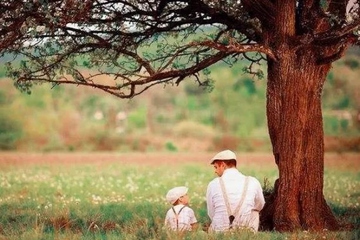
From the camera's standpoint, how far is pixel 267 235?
927cm

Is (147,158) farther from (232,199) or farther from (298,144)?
(232,199)

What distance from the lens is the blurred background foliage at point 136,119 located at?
28.8 meters

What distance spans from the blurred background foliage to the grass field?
0.78m

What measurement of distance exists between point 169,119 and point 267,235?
2232cm

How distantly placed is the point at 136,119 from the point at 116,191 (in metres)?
12.7

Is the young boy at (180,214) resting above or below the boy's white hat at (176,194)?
below

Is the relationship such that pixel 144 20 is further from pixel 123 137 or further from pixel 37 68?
pixel 123 137

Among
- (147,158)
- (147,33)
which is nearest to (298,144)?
(147,33)

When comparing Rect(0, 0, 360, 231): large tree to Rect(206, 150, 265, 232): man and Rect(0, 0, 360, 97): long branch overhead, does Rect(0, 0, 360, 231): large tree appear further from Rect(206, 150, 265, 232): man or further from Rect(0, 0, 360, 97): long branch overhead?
A: Rect(206, 150, 265, 232): man

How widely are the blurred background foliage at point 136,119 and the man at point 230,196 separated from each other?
18834 millimetres

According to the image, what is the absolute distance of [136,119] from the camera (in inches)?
1222

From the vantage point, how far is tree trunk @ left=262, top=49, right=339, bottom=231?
1146 centimetres

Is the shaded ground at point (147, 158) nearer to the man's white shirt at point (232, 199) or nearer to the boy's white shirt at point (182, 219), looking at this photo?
the man's white shirt at point (232, 199)

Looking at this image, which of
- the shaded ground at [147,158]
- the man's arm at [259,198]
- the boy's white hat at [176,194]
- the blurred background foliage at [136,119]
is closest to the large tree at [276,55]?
the man's arm at [259,198]
